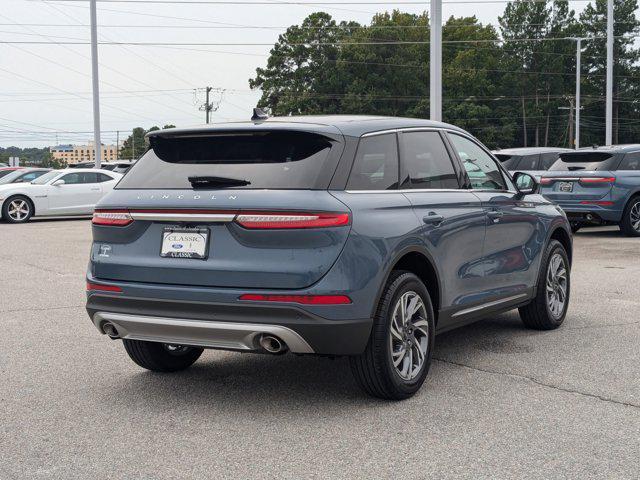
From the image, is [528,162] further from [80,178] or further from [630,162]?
[80,178]

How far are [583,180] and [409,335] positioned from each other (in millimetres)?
11419

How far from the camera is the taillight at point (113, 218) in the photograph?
5.27 metres

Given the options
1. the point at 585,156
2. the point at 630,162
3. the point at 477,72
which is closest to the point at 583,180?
the point at 585,156

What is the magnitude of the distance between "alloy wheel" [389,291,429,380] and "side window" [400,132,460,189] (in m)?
0.77

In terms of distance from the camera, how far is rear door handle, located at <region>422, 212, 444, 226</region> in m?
5.59

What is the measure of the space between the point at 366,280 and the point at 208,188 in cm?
103

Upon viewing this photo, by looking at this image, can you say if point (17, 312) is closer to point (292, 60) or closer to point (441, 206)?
point (441, 206)

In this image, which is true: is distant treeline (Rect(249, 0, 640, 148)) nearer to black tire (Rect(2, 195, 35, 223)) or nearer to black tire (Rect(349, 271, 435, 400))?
black tire (Rect(2, 195, 35, 223))

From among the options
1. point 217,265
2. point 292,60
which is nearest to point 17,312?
point 217,265

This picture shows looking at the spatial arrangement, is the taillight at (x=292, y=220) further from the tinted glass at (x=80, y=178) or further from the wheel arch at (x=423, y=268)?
the tinted glass at (x=80, y=178)

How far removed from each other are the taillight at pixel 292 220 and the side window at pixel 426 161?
987 millimetres

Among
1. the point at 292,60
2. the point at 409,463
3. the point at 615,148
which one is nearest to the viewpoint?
the point at 409,463

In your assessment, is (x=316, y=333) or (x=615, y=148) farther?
(x=615, y=148)

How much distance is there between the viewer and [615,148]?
1652 cm
